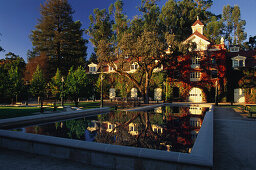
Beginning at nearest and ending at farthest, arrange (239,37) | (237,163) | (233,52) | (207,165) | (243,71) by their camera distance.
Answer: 1. (207,165)
2. (237,163)
3. (243,71)
4. (233,52)
5. (239,37)

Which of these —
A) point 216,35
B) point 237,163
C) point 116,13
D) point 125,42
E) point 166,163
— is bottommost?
point 237,163

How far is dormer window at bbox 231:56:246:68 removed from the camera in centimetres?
3143

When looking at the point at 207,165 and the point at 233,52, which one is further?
the point at 233,52

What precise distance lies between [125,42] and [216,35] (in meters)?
32.9

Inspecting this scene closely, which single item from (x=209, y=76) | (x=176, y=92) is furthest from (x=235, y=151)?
(x=176, y=92)

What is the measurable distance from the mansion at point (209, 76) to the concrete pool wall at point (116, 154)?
2543 centimetres

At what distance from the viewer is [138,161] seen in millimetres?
4383

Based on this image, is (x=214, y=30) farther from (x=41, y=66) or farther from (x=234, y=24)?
(x=41, y=66)

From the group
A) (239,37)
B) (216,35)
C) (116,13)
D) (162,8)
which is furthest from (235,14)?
(116,13)

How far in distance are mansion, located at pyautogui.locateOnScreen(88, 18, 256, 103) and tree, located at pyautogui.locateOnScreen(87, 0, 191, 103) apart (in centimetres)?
315

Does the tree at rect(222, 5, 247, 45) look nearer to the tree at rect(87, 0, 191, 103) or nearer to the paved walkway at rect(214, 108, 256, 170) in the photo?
the tree at rect(87, 0, 191, 103)

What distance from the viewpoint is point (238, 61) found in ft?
104

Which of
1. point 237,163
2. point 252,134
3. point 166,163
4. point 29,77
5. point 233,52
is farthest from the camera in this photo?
point 29,77

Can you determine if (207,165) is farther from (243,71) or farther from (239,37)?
(239,37)
